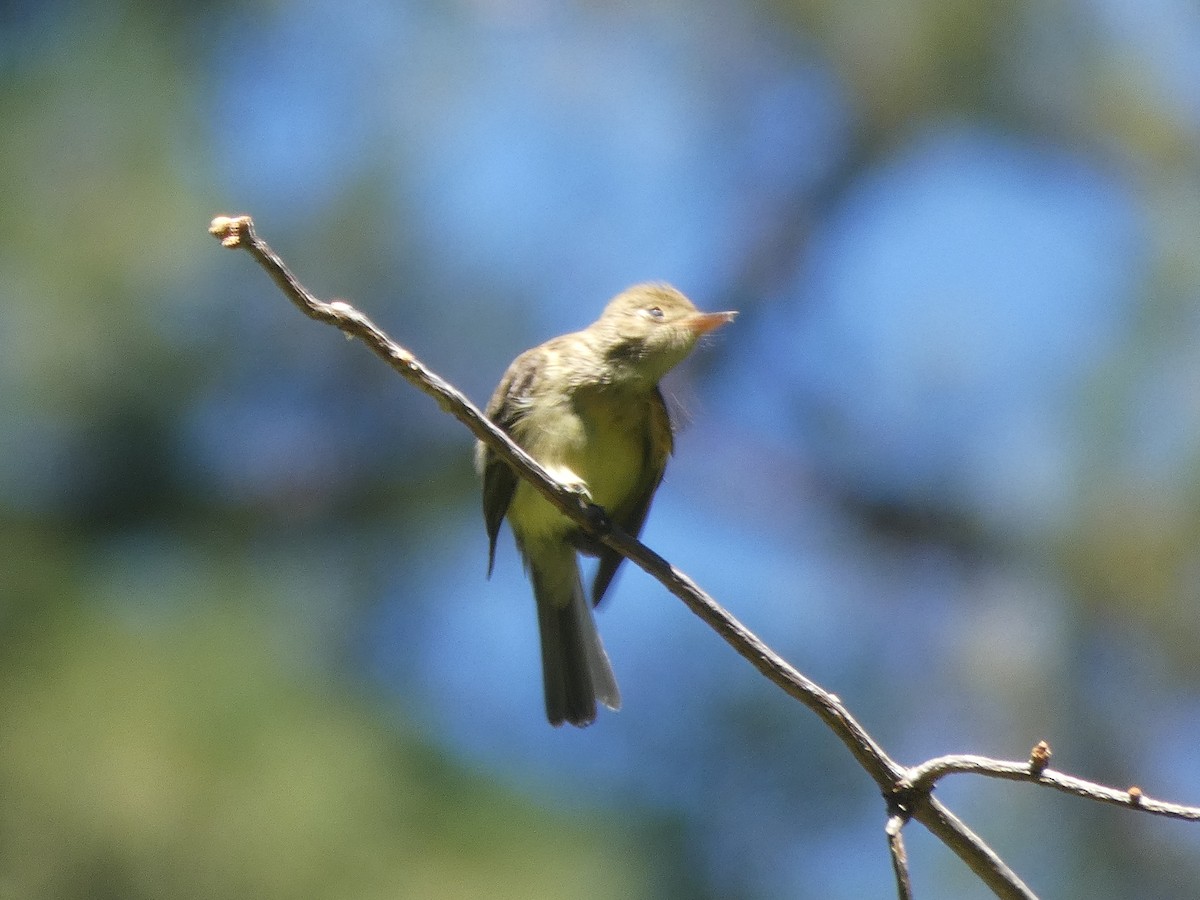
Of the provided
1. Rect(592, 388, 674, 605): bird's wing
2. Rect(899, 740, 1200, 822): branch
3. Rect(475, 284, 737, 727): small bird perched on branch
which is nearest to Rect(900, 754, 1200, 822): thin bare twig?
Rect(899, 740, 1200, 822): branch

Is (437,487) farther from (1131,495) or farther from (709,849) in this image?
(1131,495)

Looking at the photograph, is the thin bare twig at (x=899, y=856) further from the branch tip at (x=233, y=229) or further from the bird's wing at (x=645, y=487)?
the bird's wing at (x=645, y=487)

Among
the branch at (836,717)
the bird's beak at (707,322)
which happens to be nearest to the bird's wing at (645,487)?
the bird's beak at (707,322)

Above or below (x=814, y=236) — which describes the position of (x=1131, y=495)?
below

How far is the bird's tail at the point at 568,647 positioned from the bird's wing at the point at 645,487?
24 cm

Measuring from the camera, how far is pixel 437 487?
20.7 feet

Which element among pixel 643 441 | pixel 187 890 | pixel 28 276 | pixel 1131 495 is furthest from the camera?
pixel 1131 495

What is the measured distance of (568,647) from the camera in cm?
385

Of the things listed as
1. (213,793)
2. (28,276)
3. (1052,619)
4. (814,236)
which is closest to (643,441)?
(213,793)

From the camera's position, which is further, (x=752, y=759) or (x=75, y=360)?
(x=752, y=759)

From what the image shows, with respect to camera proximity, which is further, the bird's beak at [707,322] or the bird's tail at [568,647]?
the bird's tail at [568,647]

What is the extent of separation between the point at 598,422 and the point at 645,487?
0.25 meters

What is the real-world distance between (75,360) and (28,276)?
1.24 feet

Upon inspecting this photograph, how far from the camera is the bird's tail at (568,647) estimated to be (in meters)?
3.73
